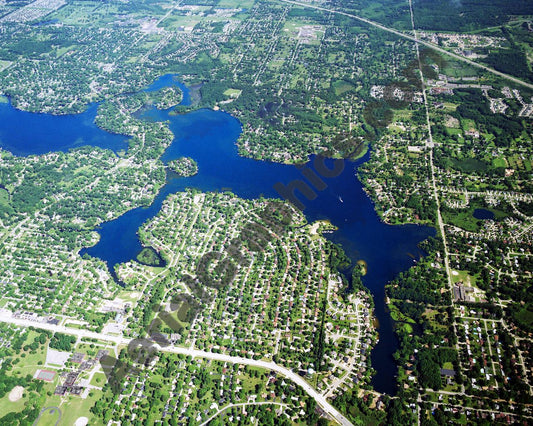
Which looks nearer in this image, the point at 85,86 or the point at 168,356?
the point at 168,356

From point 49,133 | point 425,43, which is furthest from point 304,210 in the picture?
point 425,43

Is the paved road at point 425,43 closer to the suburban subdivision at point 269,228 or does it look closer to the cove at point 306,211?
the suburban subdivision at point 269,228

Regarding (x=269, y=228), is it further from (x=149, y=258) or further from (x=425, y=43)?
(x=425, y=43)

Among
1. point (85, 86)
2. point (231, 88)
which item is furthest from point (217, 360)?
point (85, 86)

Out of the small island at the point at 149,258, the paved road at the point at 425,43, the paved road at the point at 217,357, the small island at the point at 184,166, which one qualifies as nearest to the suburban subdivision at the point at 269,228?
the paved road at the point at 217,357

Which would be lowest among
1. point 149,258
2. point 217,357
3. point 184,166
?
point 217,357

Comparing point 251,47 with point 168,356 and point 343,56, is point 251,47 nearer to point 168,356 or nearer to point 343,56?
point 343,56

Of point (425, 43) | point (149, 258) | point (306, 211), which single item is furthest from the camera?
point (425, 43)
